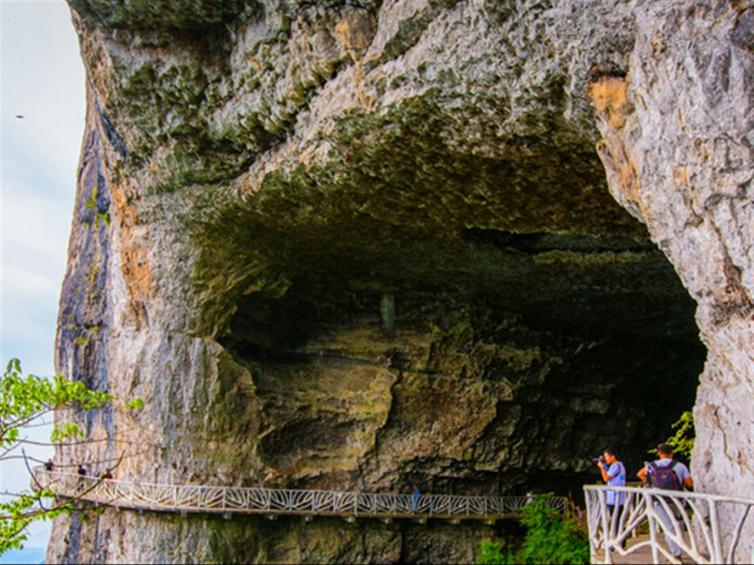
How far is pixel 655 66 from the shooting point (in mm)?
6625

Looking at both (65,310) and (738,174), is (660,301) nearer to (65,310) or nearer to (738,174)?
(738,174)

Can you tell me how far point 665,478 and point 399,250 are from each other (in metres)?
8.14

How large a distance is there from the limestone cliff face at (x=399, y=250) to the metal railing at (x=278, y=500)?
0.38m

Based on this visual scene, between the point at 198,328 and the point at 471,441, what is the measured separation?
6755mm

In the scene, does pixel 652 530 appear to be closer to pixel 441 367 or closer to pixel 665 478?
pixel 665 478

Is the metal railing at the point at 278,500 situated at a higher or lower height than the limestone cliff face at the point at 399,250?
lower

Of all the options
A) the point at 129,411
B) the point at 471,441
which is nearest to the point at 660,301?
the point at 471,441

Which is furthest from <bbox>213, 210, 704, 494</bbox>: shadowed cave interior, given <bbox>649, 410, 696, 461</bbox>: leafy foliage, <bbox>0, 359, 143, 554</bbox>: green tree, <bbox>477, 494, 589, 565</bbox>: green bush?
<bbox>0, 359, 143, 554</bbox>: green tree

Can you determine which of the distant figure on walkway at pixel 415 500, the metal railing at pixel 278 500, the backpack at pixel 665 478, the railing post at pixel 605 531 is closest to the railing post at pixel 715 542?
the railing post at pixel 605 531

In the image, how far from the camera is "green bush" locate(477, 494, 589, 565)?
12.5 meters

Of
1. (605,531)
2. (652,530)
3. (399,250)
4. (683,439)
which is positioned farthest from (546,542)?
(652,530)

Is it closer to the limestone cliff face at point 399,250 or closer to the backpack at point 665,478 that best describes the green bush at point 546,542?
the limestone cliff face at point 399,250

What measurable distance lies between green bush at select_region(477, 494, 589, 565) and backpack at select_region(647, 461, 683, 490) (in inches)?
233

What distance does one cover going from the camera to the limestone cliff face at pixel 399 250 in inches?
267
